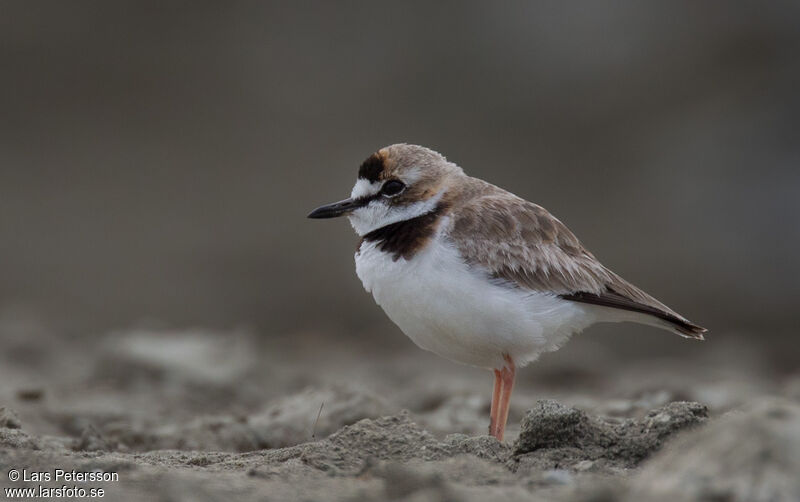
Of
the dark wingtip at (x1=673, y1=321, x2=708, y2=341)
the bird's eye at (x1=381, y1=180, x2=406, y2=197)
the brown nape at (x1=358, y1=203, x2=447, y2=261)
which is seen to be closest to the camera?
the brown nape at (x1=358, y1=203, x2=447, y2=261)

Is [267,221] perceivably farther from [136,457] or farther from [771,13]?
[136,457]

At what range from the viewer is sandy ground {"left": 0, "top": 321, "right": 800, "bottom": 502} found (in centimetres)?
361

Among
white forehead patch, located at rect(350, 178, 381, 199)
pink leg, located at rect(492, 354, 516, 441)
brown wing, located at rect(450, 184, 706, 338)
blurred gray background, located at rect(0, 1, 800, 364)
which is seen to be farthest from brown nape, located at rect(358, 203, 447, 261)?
blurred gray background, located at rect(0, 1, 800, 364)

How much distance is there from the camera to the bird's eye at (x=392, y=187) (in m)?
6.11

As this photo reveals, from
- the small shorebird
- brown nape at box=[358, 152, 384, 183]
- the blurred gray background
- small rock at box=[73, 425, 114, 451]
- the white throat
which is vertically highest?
the blurred gray background

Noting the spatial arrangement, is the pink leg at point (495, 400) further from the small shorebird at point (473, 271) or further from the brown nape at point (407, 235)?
the brown nape at point (407, 235)

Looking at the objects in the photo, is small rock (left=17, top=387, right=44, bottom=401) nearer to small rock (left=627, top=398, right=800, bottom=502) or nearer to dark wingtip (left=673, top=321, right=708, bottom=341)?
dark wingtip (left=673, top=321, right=708, bottom=341)

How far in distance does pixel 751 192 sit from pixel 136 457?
14.7 metres

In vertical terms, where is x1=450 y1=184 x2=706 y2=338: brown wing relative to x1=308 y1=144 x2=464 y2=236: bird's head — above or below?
below

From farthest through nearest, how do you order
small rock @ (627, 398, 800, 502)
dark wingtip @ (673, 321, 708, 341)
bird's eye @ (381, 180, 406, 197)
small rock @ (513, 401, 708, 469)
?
bird's eye @ (381, 180, 406, 197)
dark wingtip @ (673, 321, 708, 341)
small rock @ (513, 401, 708, 469)
small rock @ (627, 398, 800, 502)

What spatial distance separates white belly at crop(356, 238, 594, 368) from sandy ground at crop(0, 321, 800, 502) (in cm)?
43

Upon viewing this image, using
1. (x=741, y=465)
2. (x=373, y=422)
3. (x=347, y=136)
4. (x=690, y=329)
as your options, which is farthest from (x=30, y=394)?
(x=347, y=136)

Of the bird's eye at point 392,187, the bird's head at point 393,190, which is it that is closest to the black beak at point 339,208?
the bird's head at point 393,190

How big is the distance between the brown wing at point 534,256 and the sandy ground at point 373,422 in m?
0.68
